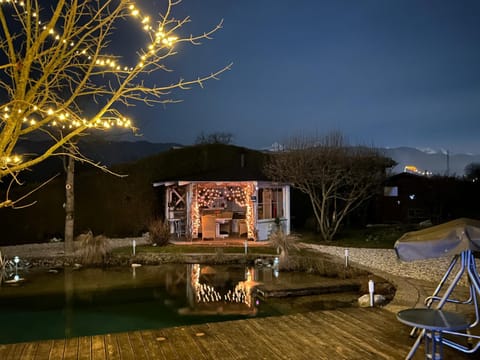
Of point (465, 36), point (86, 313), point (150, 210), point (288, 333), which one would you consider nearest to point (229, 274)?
point (86, 313)

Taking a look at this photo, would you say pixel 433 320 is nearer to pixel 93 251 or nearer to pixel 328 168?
pixel 93 251

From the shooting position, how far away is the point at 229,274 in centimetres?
994

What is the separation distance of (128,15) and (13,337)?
499 centimetres

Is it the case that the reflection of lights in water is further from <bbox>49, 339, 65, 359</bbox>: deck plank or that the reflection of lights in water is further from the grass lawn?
<bbox>49, 339, 65, 359</bbox>: deck plank

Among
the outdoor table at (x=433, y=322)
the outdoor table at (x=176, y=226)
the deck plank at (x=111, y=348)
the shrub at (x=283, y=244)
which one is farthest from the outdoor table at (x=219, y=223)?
the outdoor table at (x=433, y=322)

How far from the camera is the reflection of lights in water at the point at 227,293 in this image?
7680 mm

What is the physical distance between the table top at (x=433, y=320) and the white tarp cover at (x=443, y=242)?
466mm

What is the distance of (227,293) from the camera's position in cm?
814

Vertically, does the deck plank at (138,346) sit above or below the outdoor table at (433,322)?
below

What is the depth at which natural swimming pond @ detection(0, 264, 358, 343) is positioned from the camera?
21.5 feet

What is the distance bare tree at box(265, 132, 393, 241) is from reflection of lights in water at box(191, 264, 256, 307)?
531cm

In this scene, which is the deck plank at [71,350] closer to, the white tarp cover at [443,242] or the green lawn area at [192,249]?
the white tarp cover at [443,242]

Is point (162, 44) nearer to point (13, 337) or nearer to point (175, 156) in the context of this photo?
point (13, 337)

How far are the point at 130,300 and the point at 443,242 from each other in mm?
6018
